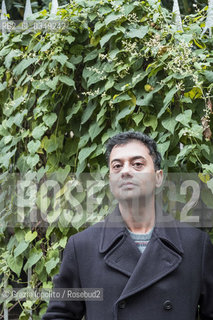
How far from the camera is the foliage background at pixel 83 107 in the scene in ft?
6.60

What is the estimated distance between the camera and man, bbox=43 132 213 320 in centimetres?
156

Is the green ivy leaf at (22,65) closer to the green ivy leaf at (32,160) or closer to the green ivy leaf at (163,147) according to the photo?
the green ivy leaf at (32,160)

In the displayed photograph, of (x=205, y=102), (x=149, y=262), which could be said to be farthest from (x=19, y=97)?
(x=149, y=262)

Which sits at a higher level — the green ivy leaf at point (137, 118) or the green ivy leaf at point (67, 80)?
the green ivy leaf at point (67, 80)

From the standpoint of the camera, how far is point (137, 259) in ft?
5.29

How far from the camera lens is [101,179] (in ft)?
7.26

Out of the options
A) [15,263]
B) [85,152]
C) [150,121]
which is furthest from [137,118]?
[15,263]

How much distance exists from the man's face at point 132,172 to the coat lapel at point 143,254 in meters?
0.14

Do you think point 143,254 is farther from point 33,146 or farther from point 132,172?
point 33,146

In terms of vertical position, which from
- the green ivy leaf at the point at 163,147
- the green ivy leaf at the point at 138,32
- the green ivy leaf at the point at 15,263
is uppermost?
the green ivy leaf at the point at 138,32

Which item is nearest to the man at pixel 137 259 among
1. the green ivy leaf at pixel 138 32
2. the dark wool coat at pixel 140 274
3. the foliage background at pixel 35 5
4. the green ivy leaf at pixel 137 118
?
the dark wool coat at pixel 140 274

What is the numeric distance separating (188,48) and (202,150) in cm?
46

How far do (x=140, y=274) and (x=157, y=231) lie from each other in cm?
17

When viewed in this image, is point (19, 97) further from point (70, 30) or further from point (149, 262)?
point (149, 262)
